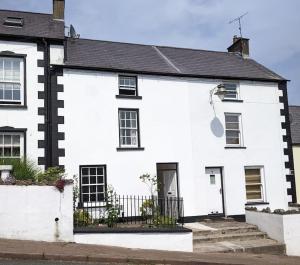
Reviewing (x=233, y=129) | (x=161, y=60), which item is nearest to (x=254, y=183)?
(x=233, y=129)

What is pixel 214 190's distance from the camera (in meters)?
18.5

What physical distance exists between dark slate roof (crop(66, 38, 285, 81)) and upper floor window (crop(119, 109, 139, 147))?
1867mm

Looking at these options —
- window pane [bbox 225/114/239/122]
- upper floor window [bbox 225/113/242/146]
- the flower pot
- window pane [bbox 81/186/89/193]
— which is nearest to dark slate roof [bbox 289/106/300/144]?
upper floor window [bbox 225/113/242/146]

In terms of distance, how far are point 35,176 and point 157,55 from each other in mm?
9790

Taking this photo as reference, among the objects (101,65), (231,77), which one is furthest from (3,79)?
(231,77)

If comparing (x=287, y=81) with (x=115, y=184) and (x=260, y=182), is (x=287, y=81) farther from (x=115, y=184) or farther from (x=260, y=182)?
(x=115, y=184)

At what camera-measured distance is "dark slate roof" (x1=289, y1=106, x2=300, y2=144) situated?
947 inches

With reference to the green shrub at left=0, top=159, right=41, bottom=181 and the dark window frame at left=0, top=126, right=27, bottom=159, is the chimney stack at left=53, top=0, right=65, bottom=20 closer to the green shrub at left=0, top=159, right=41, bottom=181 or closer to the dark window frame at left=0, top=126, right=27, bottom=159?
the dark window frame at left=0, top=126, right=27, bottom=159

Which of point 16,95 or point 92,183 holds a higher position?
point 16,95

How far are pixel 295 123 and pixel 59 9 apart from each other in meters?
15.9

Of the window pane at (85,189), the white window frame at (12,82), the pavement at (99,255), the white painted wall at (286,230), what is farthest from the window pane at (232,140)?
the white window frame at (12,82)

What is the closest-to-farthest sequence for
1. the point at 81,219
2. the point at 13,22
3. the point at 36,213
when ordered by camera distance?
1. the point at 36,213
2. the point at 81,219
3. the point at 13,22

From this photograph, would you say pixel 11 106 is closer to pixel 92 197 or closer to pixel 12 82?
pixel 12 82

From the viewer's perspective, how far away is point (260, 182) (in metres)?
19.4
